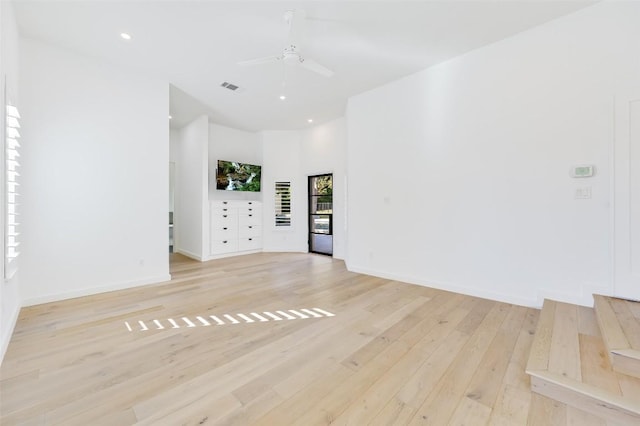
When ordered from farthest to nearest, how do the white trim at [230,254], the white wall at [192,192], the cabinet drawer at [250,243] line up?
the cabinet drawer at [250,243], the white trim at [230,254], the white wall at [192,192]

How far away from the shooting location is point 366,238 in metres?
4.49

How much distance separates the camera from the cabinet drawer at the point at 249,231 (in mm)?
6304

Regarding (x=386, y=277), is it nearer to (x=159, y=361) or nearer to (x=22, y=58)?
(x=159, y=361)

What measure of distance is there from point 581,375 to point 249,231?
19.4ft

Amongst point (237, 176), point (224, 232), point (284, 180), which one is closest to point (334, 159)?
point (284, 180)

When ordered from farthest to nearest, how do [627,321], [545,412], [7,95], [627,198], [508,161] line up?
[508,161], [627,198], [7,95], [627,321], [545,412]

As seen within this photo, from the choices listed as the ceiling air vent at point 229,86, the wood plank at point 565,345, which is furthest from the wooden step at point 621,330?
the ceiling air vent at point 229,86

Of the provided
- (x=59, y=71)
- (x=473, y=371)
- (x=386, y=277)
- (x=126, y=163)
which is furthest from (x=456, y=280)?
(x=59, y=71)

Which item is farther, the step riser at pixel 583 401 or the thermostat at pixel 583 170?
the thermostat at pixel 583 170

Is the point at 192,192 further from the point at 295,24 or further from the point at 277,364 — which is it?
the point at 277,364

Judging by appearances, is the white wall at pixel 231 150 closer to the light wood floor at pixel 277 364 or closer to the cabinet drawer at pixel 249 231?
the cabinet drawer at pixel 249 231

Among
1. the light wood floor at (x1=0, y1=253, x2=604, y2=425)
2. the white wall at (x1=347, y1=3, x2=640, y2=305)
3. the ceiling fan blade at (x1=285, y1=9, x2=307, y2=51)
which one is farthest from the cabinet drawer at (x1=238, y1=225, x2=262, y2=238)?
the ceiling fan blade at (x1=285, y1=9, x2=307, y2=51)

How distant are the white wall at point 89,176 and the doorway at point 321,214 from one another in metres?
3.43

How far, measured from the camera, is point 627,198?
245cm
